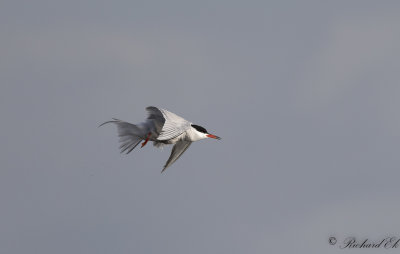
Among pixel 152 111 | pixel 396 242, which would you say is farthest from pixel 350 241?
pixel 152 111

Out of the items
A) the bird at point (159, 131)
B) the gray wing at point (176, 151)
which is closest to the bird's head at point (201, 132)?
the bird at point (159, 131)

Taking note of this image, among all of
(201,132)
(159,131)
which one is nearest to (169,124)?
(159,131)

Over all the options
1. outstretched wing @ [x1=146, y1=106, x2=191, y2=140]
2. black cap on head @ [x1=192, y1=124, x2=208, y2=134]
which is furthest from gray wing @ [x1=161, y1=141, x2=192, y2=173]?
outstretched wing @ [x1=146, y1=106, x2=191, y2=140]

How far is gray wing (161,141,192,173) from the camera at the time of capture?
19406mm

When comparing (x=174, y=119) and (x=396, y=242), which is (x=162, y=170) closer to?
(x=174, y=119)

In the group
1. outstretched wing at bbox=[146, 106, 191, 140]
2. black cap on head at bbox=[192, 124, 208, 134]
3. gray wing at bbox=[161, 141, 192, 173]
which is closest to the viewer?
outstretched wing at bbox=[146, 106, 191, 140]

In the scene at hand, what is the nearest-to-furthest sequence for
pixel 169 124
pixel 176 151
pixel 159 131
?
pixel 169 124 → pixel 159 131 → pixel 176 151

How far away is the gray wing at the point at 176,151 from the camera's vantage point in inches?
764

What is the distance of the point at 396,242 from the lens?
1917 cm

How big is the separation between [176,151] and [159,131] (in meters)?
1.10

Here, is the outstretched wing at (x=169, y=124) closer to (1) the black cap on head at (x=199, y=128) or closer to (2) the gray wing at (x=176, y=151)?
(1) the black cap on head at (x=199, y=128)

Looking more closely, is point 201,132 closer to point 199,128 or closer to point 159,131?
point 199,128

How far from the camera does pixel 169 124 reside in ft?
58.7

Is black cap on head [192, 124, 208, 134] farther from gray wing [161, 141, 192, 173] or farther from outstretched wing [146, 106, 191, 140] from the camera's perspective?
gray wing [161, 141, 192, 173]
